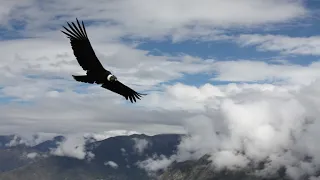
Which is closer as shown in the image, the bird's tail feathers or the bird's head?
the bird's head

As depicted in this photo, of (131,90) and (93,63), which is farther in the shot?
(131,90)

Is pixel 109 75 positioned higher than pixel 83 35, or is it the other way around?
pixel 83 35

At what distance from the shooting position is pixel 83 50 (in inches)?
1198

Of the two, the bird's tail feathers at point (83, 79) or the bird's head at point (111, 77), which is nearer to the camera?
the bird's head at point (111, 77)

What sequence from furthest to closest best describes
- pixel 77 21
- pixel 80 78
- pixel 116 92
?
pixel 116 92
pixel 80 78
pixel 77 21

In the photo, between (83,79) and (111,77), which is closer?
(111,77)

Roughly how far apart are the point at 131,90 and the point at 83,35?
668cm

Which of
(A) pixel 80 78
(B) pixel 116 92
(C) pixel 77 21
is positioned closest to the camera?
(C) pixel 77 21

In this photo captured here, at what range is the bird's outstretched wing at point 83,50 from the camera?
3011 centimetres

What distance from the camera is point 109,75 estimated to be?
2930cm

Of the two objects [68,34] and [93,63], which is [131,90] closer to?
[93,63]

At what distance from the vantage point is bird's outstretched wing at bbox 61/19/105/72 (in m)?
30.1

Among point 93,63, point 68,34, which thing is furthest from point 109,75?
point 68,34

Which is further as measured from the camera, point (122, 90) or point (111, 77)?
point (122, 90)
